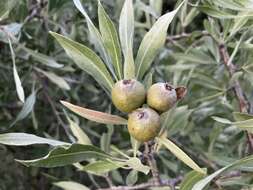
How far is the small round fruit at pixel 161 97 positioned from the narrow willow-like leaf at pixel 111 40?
9cm

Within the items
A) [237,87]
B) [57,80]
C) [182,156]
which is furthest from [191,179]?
[57,80]

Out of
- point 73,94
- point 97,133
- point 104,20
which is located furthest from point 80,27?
point 104,20

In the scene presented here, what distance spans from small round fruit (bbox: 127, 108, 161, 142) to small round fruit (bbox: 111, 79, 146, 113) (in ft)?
0.04

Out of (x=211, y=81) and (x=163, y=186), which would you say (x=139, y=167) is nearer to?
(x=163, y=186)

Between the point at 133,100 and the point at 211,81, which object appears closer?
the point at 133,100

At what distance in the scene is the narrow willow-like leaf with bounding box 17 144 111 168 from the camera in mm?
710

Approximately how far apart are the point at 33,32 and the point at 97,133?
1.31 ft

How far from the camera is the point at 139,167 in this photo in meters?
0.76

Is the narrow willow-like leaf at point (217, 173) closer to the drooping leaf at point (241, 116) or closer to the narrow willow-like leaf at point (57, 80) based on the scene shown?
the drooping leaf at point (241, 116)

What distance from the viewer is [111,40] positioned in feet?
2.65

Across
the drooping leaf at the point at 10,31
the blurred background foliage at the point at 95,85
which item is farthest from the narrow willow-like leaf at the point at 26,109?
the drooping leaf at the point at 10,31

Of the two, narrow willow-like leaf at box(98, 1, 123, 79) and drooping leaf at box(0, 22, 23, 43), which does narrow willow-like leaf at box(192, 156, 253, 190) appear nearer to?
narrow willow-like leaf at box(98, 1, 123, 79)

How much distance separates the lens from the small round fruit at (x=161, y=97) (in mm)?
715

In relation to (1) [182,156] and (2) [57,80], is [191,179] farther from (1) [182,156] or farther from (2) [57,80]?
(2) [57,80]
